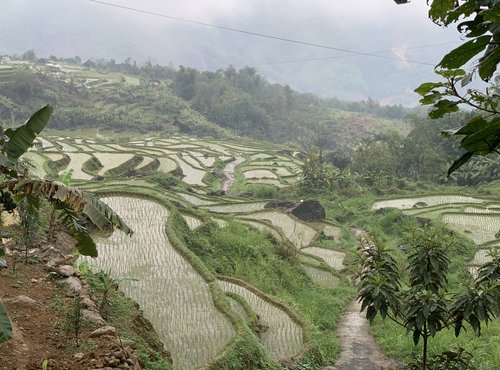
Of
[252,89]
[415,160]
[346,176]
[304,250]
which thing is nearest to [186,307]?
[304,250]

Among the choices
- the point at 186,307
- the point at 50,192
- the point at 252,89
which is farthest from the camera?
the point at 252,89

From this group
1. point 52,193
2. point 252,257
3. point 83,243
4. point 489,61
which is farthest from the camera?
point 252,257

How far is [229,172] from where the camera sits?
30.8 metres

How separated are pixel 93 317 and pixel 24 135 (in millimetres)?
2345

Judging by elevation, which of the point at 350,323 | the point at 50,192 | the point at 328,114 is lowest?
the point at 350,323

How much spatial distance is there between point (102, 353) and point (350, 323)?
772 cm

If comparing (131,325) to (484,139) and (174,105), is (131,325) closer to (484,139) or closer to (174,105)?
(484,139)

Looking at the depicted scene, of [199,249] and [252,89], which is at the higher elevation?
[252,89]

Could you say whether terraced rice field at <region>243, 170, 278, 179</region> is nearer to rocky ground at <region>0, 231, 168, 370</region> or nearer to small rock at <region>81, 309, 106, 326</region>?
rocky ground at <region>0, 231, 168, 370</region>

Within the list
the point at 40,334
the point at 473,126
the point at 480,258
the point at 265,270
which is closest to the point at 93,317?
the point at 40,334

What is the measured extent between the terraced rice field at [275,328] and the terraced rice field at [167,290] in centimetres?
127

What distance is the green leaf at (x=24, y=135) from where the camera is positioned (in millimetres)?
4016

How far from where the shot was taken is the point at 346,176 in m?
26.6

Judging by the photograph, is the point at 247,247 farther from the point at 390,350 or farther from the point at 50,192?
the point at 50,192
